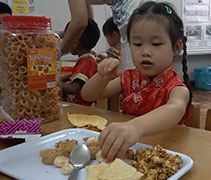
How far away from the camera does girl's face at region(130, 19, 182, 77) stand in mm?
881

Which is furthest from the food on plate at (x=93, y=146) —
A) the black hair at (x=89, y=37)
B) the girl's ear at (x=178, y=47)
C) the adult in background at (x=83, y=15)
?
the black hair at (x=89, y=37)

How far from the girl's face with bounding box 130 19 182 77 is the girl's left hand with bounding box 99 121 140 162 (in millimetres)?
445

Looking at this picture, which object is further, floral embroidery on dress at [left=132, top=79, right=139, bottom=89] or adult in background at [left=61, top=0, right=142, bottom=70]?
adult in background at [left=61, top=0, right=142, bottom=70]

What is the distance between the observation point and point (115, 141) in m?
0.46

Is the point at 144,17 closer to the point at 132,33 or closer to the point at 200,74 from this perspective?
the point at 132,33

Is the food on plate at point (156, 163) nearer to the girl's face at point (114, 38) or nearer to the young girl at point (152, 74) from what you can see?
the young girl at point (152, 74)

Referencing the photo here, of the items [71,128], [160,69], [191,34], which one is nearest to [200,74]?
[191,34]

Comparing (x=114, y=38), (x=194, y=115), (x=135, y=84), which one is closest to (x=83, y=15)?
(x=135, y=84)

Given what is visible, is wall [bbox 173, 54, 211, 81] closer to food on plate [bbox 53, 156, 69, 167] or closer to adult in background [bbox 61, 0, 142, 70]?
adult in background [bbox 61, 0, 142, 70]

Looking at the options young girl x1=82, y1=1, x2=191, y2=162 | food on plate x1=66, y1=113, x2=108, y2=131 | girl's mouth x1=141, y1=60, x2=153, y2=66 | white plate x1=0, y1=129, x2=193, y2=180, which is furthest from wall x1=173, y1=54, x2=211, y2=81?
white plate x1=0, y1=129, x2=193, y2=180

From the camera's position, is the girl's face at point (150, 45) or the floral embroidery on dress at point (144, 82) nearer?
the girl's face at point (150, 45)

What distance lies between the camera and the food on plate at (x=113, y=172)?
0.46m

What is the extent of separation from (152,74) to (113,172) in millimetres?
542

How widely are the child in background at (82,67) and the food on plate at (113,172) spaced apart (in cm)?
109
